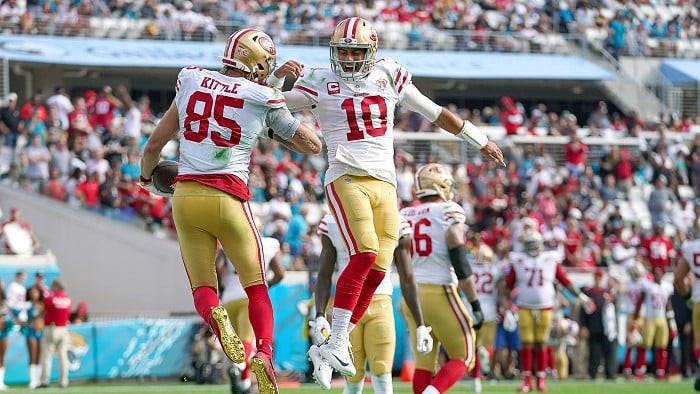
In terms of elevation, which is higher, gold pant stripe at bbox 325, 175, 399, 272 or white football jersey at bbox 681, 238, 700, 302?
gold pant stripe at bbox 325, 175, 399, 272

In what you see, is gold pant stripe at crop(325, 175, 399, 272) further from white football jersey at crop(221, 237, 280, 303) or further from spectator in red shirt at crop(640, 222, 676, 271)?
spectator in red shirt at crop(640, 222, 676, 271)

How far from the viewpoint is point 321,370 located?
9.15m

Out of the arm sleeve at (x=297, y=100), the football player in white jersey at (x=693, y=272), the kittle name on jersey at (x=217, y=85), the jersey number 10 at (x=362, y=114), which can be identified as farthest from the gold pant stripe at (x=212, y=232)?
the football player in white jersey at (x=693, y=272)

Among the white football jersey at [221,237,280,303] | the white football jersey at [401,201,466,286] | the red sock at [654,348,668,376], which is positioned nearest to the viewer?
the white football jersey at [401,201,466,286]

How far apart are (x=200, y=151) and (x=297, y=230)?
13.3 meters

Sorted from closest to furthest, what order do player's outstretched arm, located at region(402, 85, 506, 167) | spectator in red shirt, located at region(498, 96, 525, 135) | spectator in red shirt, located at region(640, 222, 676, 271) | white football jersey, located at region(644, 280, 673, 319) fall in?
player's outstretched arm, located at region(402, 85, 506, 167) → white football jersey, located at region(644, 280, 673, 319) → spectator in red shirt, located at region(640, 222, 676, 271) → spectator in red shirt, located at region(498, 96, 525, 135)

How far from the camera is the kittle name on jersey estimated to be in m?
8.69

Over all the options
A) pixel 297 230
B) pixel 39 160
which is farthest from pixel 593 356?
pixel 39 160

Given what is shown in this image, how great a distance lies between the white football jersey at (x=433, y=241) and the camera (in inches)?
451

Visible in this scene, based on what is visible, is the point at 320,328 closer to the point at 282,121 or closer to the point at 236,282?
the point at 282,121

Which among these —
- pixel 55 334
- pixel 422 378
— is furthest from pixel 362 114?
pixel 55 334

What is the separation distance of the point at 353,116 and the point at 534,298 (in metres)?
8.10

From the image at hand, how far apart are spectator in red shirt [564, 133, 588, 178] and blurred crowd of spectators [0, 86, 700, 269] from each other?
0.09 ft

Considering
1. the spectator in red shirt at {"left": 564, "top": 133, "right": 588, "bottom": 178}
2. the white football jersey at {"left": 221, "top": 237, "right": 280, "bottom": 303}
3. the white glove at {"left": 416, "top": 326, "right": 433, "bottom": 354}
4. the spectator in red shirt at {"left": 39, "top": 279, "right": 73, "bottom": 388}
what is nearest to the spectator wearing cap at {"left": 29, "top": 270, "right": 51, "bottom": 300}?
the spectator in red shirt at {"left": 39, "top": 279, "right": 73, "bottom": 388}
